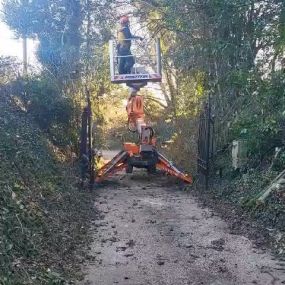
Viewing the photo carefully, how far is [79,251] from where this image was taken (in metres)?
6.88

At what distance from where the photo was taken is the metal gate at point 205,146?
465 inches

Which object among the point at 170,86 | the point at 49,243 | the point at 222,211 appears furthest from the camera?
the point at 170,86

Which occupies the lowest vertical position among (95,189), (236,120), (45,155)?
(95,189)

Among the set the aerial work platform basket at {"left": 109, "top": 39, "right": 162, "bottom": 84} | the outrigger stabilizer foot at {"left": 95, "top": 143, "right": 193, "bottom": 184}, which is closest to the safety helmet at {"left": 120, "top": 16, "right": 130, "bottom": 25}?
the aerial work platform basket at {"left": 109, "top": 39, "right": 162, "bottom": 84}

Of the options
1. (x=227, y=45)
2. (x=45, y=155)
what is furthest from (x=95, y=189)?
(x=227, y=45)

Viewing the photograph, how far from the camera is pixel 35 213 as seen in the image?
6.80m

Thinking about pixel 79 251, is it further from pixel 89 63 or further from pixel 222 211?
pixel 89 63

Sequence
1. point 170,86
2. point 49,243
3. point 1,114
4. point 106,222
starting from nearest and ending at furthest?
point 49,243 < point 106,222 < point 1,114 < point 170,86

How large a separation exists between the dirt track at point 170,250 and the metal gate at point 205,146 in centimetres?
139

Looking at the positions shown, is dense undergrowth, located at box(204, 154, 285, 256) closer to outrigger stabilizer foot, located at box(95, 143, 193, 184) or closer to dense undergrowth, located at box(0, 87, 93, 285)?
outrigger stabilizer foot, located at box(95, 143, 193, 184)

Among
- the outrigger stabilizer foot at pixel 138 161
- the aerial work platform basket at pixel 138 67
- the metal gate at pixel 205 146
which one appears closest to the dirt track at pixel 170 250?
the metal gate at pixel 205 146

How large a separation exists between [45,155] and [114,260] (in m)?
4.76

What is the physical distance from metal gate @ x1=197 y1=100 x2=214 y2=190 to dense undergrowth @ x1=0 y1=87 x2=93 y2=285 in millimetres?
2913

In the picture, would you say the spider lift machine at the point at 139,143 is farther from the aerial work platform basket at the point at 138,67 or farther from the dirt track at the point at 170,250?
the dirt track at the point at 170,250
